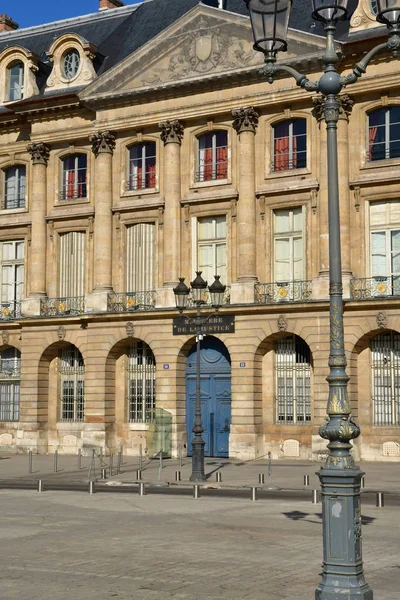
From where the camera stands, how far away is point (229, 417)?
37.7 metres

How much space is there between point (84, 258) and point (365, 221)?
41.2 ft

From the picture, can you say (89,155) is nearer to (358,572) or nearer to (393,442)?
(393,442)

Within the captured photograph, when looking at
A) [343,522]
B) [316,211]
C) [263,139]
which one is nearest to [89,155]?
[263,139]

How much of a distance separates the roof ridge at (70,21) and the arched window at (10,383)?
1679cm

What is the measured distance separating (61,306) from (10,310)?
318 centimetres

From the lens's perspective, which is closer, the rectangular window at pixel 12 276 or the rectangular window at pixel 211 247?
the rectangular window at pixel 211 247

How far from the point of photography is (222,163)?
1523 inches

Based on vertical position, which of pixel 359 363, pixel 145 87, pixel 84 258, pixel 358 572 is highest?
pixel 145 87

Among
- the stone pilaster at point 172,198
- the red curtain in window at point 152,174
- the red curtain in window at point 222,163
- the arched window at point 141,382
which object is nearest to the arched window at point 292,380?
the stone pilaster at point 172,198

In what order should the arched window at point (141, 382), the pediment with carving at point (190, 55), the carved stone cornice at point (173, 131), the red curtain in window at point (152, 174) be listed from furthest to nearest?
1. the red curtain in window at point (152, 174)
2. the arched window at point (141, 382)
3. the carved stone cornice at point (173, 131)
4. the pediment with carving at point (190, 55)

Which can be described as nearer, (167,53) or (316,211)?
(316,211)

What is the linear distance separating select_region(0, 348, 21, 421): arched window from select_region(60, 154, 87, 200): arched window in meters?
7.51

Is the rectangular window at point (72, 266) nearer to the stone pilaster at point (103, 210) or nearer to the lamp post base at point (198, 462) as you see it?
the stone pilaster at point (103, 210)

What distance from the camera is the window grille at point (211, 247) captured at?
126 feet
